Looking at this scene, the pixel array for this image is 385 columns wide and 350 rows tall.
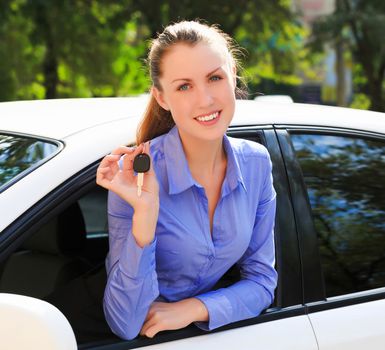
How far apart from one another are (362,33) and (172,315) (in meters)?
16.2

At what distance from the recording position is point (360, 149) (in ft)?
8.20

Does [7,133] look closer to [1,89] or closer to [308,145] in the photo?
[308,145]

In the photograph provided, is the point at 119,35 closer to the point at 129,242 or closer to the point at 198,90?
the point at 198,90

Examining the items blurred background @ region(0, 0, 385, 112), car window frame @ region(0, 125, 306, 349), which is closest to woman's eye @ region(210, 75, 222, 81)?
car window frame @ region(0, 125, 306, 349)

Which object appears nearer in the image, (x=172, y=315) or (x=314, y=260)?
(x=172, y=315)

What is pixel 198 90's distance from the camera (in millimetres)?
2021

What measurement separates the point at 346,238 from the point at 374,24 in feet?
49.0

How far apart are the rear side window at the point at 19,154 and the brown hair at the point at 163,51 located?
255 mm

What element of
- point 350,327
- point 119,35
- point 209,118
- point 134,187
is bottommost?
point 119,35

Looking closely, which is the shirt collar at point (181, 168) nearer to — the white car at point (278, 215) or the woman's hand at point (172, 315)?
the white car at point (278, 215)

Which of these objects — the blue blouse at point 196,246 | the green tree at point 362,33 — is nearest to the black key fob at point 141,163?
the blue blouse at point 196,246

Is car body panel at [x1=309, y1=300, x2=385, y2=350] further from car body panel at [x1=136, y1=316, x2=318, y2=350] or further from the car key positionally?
the car key

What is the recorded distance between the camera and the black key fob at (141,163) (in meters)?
1.84

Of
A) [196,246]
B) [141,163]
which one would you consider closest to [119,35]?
[196,246]
